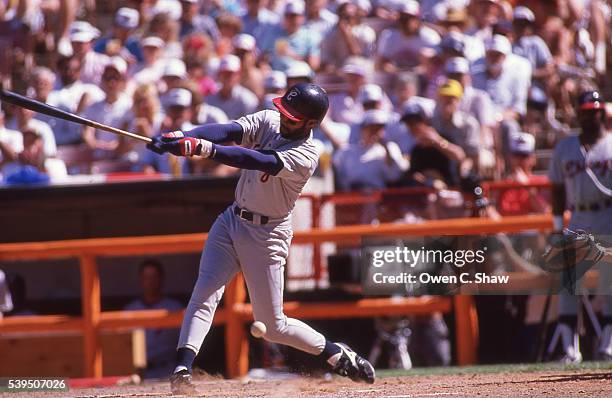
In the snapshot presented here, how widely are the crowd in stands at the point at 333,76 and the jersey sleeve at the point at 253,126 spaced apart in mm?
3178

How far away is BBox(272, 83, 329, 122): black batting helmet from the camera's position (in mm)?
6438

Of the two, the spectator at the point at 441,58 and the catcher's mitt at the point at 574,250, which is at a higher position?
the spectator at the point at 441,58

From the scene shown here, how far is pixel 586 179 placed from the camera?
333 inches

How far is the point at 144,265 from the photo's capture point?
967cm

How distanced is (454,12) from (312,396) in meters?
6.23

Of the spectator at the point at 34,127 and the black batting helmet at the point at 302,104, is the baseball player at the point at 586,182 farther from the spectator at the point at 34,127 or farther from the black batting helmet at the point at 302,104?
the spectator at the point at 34,127

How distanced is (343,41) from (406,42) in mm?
683

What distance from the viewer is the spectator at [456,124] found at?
33.0 feet

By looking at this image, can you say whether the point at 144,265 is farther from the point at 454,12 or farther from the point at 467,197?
the point at 454,12

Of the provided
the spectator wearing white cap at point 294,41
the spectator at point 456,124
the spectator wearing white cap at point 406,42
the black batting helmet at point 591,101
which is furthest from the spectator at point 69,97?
the black batting helmet at point 591,101

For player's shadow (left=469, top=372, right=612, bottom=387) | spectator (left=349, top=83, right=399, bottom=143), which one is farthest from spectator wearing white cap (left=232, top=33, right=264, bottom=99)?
player's shadow (left=469, top=372, right=612, bottom=387)

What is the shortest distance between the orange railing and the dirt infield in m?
0.80

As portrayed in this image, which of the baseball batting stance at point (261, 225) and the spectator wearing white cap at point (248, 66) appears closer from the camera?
the baseball batting stance at point (261, 225)

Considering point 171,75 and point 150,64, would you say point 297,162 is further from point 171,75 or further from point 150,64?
point 150,64
